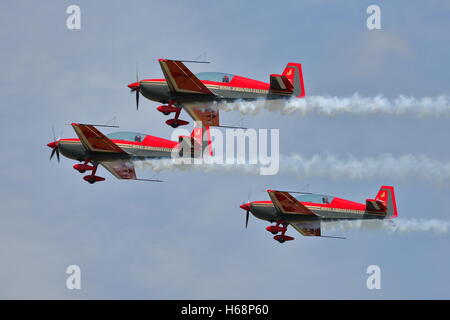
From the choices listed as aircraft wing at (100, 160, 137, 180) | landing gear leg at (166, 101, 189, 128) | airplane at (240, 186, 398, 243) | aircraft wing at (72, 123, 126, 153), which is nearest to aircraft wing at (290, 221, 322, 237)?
airplane at (240, 186, 398, 243)

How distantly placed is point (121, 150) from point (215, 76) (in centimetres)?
725

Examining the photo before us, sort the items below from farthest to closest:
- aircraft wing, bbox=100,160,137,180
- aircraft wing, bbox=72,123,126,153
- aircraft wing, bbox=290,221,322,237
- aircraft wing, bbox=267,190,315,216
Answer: aircraft wing, bbox=290,221,322,237 → aircraft wing, bbox=100,160,137,180 → aircraft wing, bbox=267,190,315,216 → aircraft wing, bbox=72,123,126,153

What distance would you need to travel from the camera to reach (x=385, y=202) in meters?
76.8

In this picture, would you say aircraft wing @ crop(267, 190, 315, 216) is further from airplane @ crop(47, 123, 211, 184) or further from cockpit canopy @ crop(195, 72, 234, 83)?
cockpit canopy @ crop(195, 72, 234, 83)

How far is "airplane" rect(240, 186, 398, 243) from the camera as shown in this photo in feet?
248

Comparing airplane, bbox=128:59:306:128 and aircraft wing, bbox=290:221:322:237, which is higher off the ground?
airplane, bbox=128:59:306:128

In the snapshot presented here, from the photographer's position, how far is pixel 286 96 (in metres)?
74.4

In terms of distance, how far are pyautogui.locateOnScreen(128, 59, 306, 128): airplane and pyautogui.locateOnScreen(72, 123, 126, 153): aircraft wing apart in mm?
3219

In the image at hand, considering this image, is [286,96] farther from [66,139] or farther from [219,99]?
[66,139]

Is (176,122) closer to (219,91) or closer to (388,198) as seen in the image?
(219,91)

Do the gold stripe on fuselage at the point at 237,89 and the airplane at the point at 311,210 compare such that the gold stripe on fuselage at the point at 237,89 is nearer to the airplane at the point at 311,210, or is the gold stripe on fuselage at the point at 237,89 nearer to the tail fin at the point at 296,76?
the tail fin at the point at 296,76

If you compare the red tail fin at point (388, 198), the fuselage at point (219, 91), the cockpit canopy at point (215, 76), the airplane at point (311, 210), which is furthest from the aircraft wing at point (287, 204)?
the cockpit canopy at point (215, 76)

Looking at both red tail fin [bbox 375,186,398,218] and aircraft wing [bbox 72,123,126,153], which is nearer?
aircraft wing [bbox 72,123,126,153]
